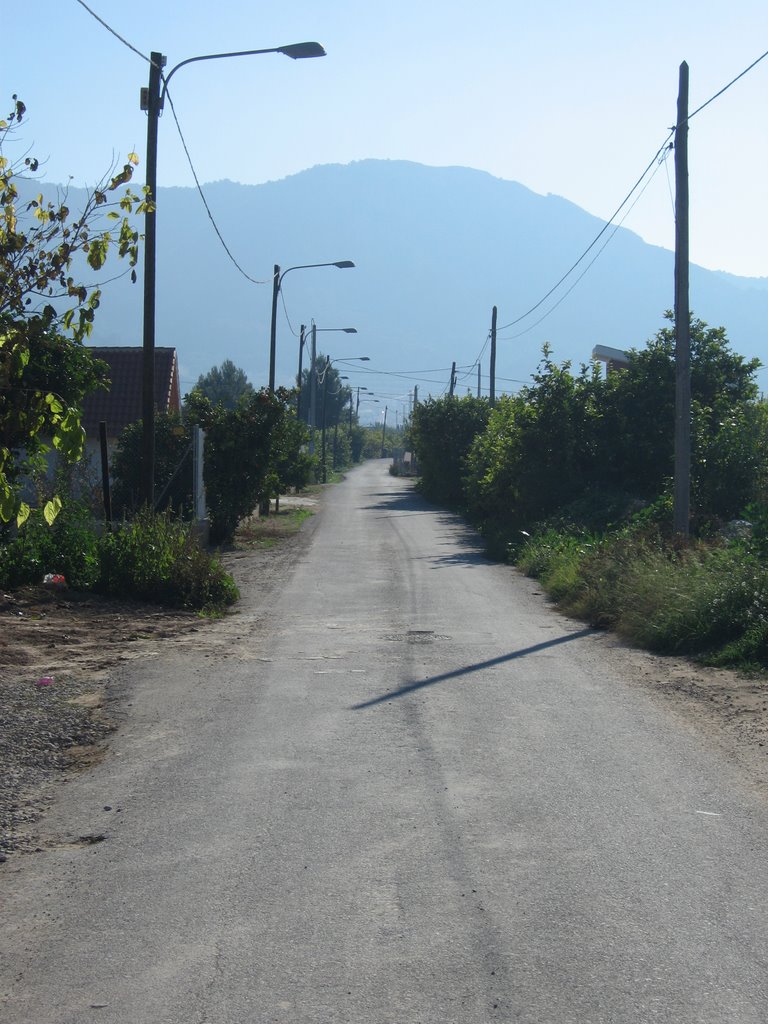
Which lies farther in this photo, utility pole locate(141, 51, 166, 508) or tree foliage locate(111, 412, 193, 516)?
tree foliage locate(111, 412, 193, 516)

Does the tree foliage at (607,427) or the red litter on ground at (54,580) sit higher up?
the tree foliage at (607,427)

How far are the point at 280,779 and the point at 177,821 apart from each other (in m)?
0.91

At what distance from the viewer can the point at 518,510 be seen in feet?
86.9

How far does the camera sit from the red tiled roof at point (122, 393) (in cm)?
3431

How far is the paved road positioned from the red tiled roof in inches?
1007

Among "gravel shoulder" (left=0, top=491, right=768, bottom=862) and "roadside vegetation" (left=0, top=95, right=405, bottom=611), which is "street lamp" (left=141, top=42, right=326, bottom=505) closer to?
"roadside vegetation" (left=0, top=95, right=405, bottom=611)

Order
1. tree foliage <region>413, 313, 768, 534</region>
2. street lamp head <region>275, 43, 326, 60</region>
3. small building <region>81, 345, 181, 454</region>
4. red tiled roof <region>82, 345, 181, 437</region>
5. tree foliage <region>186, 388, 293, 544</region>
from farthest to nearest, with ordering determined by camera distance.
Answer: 1. red tiled roof <region>82, 345, 181, 437</region>
2. small building <region>81, 345, 181, 454</region>
3. tree foliage <region>186, 388, 293, 544</region>
4. tree foliage <region>413, 313, 768, 534</region>
5. street lamp head <region>275, 43, 326, 60</region>

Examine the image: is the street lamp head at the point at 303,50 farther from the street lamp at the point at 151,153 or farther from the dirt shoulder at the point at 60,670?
the dirt shoulder at the point at 60,670

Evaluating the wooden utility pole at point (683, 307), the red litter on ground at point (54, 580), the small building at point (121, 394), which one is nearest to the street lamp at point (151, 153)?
the red litter on ground at point (54, 580)

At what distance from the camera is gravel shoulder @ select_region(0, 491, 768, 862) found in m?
6.86

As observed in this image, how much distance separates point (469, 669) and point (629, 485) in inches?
611

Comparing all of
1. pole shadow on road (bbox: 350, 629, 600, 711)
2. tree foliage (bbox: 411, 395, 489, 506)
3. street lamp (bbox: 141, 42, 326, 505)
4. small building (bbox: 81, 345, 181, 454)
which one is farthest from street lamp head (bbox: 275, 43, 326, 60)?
tree foliage (bbox: 411, 395, 489, 506)

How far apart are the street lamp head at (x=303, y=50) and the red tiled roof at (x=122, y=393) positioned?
59.1 feet

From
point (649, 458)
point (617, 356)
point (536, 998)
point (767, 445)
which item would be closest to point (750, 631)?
point (536, 998)
